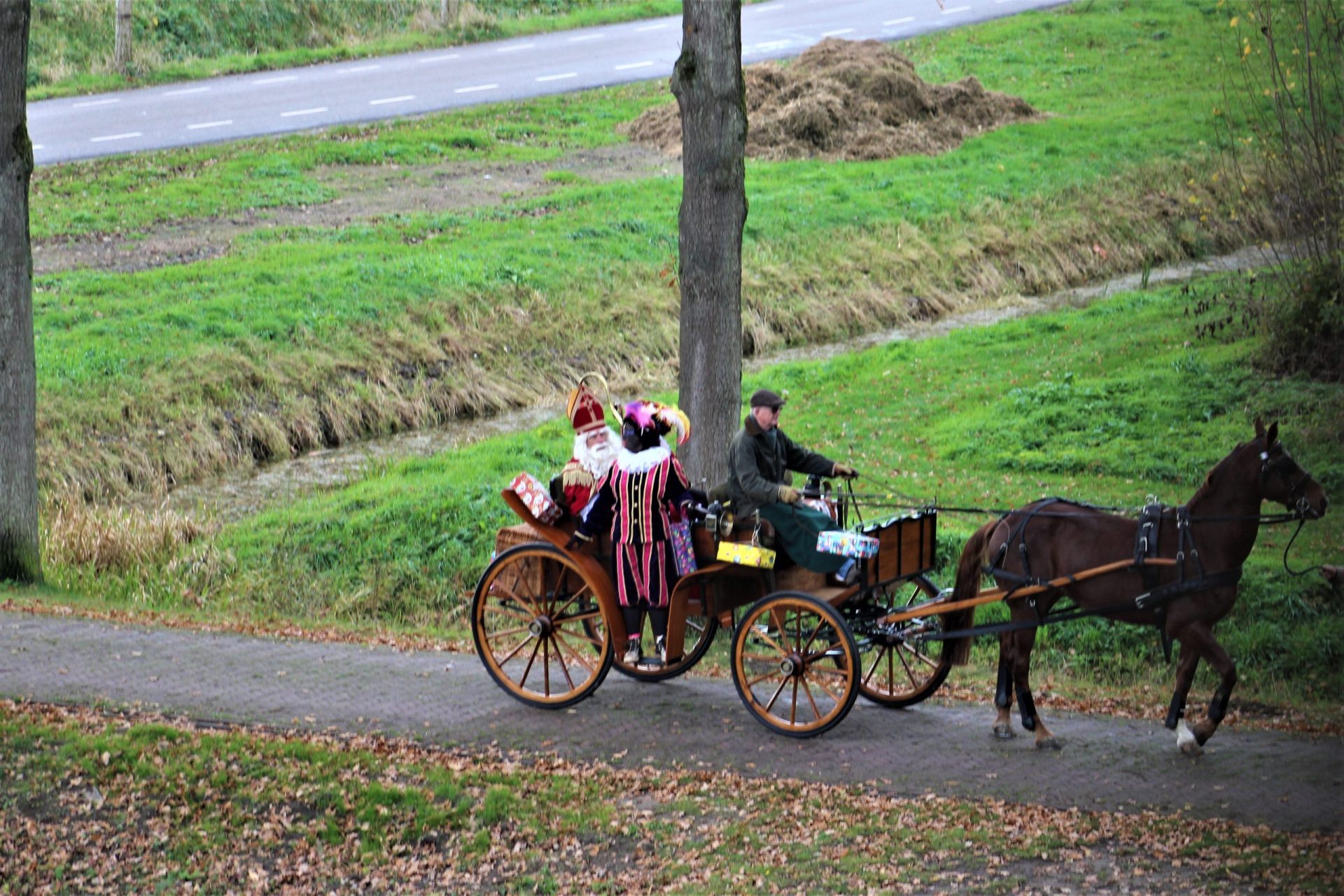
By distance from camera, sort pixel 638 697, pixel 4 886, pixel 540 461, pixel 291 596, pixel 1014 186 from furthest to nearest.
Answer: pixel 1014 186, pixel 540 461, pixel 291 596, pixel 638 697, pixel 4 886

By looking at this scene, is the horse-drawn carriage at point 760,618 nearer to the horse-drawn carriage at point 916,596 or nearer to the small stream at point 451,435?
the horse-drawn carriage at point 916,596

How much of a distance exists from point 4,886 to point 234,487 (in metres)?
10.4

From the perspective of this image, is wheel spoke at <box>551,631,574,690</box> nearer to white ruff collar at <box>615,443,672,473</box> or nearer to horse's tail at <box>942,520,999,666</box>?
white ruff collar at <box>615,443,672,473</box>

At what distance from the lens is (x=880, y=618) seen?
397 inches

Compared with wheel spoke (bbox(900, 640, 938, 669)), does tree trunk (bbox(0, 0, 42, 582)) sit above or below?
above

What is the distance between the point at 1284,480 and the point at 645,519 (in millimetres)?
4066

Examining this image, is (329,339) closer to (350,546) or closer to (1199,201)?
(350,546)

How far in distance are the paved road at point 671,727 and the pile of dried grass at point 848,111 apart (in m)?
17.1

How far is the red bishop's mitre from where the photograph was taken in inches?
419

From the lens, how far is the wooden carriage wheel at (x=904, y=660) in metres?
10.2

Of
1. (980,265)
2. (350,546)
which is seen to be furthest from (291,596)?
(980,265)

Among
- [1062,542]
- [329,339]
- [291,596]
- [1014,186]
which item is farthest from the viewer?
[1014,186]

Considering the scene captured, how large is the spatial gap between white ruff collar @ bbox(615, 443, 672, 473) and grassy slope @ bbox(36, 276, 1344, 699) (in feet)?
11.8

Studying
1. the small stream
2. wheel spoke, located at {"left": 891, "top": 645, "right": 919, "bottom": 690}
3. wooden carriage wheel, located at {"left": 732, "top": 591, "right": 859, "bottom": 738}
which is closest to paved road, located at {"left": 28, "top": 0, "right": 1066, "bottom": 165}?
the small stream
